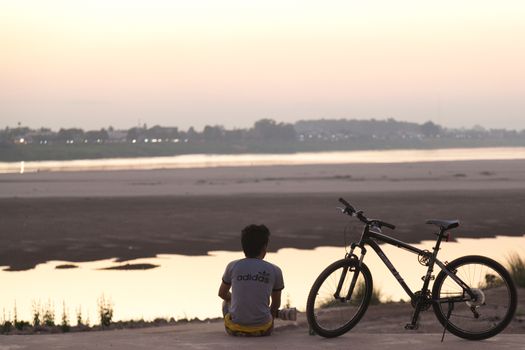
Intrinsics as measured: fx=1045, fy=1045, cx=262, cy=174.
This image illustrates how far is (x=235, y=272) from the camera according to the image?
30.9 ft

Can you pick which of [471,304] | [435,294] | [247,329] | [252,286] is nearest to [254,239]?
[252,286]

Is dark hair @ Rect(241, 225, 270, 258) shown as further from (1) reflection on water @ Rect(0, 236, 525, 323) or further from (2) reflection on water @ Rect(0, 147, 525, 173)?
(2) reflection on water @ Rect(0, 147, 525, 173)

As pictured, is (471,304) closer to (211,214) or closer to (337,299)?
(337,299)

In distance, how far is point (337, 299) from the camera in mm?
9664

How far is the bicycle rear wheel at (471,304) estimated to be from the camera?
9.52 meters

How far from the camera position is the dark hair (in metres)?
9.33

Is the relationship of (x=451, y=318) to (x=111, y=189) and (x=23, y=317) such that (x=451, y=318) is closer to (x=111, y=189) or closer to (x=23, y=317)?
(x=23, y=317)

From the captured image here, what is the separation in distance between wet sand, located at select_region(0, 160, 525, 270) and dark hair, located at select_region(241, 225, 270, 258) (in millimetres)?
14077

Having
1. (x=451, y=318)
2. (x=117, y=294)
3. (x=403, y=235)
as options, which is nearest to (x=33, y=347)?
(x=451, y=318)

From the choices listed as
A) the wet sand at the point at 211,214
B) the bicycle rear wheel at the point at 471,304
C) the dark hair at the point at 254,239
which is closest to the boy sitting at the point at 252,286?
the dark hair at the point at 254,239

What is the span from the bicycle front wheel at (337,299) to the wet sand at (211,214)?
1400 cm

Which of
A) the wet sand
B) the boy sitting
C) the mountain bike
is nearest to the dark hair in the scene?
the boy sitting

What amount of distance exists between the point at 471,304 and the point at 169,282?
10686 mm

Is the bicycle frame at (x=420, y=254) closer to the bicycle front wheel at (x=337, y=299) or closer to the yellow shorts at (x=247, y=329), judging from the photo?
the bicycle front wheel at (x=337, y=299)
